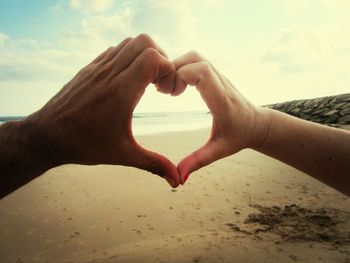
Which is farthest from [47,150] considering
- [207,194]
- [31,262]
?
[207,194]

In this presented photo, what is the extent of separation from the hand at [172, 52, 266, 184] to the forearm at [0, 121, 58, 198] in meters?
0.61

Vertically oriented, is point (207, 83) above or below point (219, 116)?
above

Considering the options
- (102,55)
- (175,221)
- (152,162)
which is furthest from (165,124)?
(152,162)

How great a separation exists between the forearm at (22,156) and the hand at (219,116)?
609 mm

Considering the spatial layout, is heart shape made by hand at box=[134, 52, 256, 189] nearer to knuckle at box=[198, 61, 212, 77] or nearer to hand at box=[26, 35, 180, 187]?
knuckle at box=[198, 61, 212, 77]

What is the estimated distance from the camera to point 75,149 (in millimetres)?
1224

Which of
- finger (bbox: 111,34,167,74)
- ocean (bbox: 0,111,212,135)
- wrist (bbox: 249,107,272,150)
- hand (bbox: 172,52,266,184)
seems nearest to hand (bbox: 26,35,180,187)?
finger (bbox: 111,34,167,74)

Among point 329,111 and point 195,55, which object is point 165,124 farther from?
point 195,55

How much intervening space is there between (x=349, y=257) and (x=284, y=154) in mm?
736

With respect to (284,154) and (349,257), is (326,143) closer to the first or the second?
(284,154)

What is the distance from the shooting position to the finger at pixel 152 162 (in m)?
1.28

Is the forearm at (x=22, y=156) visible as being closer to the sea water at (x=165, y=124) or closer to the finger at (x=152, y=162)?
the finger at (x=152, y=162)

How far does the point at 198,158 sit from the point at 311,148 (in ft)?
2.07

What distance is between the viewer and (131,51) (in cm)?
127
